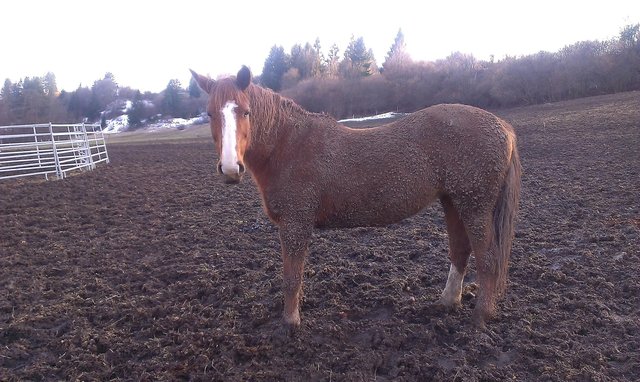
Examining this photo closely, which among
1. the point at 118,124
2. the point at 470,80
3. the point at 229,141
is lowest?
the point at 229,141

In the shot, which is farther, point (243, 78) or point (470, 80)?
point (470, 80)

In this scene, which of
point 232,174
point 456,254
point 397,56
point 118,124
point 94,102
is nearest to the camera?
point 232,174

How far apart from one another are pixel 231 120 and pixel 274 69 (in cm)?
4047

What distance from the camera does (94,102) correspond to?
6925cm

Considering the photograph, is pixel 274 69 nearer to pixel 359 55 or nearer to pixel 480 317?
pixel 359 55

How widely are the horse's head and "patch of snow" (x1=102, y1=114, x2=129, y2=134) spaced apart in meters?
63.6

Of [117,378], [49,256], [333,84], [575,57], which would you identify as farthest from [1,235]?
[575,57]

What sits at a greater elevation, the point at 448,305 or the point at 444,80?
the point at 444,80

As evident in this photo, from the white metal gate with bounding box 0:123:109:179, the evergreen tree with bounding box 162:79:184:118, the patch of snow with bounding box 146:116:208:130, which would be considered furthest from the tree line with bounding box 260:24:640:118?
the evergreen tree with bounding box 162:79:184:118

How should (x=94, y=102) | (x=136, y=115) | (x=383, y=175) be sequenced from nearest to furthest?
(x=383, y=175), (x=136, y=115), (x=94, y=102)

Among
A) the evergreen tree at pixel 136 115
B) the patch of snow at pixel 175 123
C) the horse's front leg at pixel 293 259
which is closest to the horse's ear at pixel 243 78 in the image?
the horse's front leg at pixel 293 259

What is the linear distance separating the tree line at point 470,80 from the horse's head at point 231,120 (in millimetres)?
23150

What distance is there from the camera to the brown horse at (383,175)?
3.41 metres

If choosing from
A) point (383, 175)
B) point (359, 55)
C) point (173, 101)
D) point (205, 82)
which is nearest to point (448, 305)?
point (383, 175)
